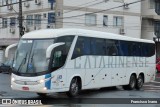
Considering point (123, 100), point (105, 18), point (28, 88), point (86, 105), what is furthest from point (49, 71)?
point (105, 18)

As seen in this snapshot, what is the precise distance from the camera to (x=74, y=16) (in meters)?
44.8

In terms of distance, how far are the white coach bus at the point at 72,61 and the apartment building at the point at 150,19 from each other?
105 feet

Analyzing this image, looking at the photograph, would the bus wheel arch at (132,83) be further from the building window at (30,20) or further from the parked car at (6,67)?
the building window at (30,20)

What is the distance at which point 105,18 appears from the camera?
48312 mm

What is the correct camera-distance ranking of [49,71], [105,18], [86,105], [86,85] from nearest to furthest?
[86,105], [49,71], [86,85], [105,18]

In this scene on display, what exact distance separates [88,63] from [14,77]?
3873 mm

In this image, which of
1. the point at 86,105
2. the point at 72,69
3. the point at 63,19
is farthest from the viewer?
the point at 63,19

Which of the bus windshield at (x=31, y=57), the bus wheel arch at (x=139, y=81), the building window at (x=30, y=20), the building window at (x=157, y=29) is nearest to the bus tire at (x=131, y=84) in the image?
the bus wheel arch at (x=139, y=81)

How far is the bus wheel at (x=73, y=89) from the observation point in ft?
56.2

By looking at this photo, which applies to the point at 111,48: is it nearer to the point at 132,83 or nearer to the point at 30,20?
the point at 132,83

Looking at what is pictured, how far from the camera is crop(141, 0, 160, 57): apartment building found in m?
53.8

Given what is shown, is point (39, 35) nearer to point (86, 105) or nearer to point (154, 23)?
point (86, 105)

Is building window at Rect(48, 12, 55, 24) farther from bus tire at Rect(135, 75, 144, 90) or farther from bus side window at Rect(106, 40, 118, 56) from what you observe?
bus side window at Rect(106, 40, 118, 56)

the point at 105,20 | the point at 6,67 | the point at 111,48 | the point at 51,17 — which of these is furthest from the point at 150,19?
the point at 111,48
